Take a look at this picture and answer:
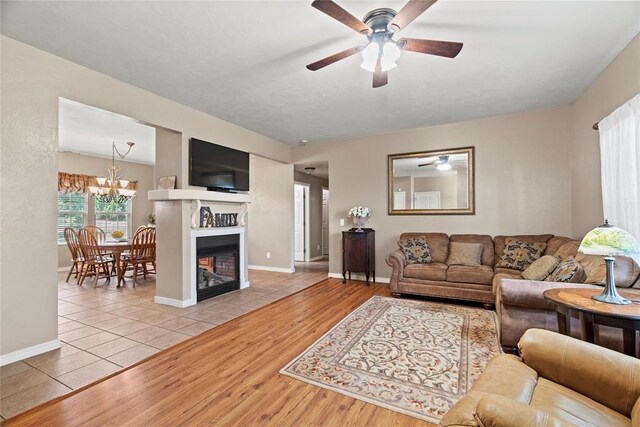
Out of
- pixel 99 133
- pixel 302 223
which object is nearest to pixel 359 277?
pixel 302 223

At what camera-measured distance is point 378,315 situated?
11.5 ft

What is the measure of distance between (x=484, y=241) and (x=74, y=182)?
337 inches

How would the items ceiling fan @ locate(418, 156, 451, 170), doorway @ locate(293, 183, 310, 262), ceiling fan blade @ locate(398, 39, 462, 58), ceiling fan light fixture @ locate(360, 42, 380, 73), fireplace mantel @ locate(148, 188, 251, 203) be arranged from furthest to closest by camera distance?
doorway @ locate(293, 183, 310, 262)
ceiling fan @ locate(418, 156, 451, 170)
fireplace mantel @ locate(148, 188, 251, 203)
ceiling fan light fixture @ locate(360, 42, 380, 73)
ceiling fan blade @ locate(398, 39, 462, 58)

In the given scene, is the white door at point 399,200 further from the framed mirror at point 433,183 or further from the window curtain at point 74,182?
the window curtain at point 74,182

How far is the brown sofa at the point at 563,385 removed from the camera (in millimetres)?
1106

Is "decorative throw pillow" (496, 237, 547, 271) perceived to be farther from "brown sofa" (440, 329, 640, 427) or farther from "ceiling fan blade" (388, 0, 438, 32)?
"ceiling fan blade" (388, 0, 438, 32)

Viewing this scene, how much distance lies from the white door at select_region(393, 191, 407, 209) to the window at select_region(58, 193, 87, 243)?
7281mm

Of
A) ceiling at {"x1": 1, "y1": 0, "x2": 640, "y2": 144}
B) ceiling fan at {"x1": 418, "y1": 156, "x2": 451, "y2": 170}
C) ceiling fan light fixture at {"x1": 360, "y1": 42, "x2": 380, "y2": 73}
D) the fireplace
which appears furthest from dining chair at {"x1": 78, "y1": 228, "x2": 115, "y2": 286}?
ceiling fan at {"x1": 418, "y1": 156, "x2": 451, "y2": 170}

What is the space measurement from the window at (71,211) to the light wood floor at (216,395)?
606 cm

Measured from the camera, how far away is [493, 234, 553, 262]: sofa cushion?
4.05 meters

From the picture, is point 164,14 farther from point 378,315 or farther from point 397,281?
point 397,281

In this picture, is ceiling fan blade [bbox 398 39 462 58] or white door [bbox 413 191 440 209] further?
white door [bbox 413 191 440 209]

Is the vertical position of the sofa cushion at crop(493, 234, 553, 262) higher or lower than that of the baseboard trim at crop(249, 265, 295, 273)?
higher

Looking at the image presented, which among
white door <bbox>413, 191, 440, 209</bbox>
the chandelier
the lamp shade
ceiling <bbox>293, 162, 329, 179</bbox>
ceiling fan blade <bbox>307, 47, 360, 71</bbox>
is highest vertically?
ceiling fan blade <bbox>307, 47, 360, 71</bbox>
